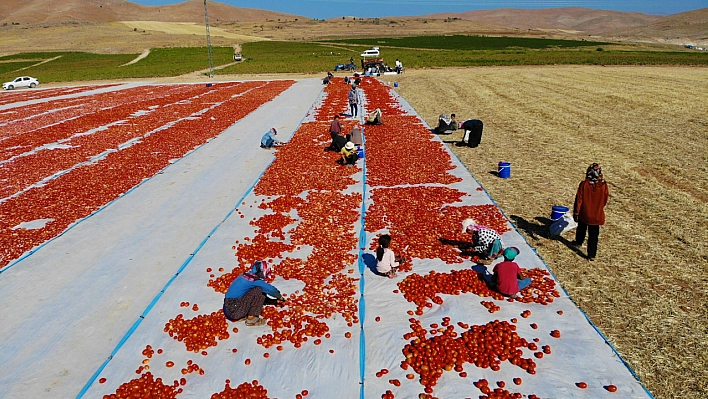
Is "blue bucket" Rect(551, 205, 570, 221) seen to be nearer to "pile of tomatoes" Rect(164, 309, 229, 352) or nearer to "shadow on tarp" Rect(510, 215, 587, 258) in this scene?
"shadow on tarp" Rect(510, 215, 587, 258)

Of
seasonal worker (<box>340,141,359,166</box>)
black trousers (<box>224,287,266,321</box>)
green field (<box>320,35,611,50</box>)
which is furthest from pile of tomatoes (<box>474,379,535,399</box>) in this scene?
green field (<box>320,35,611,50</box>)

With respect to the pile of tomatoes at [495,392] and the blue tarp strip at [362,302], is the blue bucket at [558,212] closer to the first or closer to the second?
the blue tarp strip at [362,302]

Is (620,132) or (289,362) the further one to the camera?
(620,132)

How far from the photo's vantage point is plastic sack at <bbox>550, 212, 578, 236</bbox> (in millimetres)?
10953

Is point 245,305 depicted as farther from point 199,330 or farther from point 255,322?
point 199,330

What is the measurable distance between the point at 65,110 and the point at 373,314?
37.8 m

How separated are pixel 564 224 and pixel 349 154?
874 centimetres

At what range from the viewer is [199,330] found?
7879mm

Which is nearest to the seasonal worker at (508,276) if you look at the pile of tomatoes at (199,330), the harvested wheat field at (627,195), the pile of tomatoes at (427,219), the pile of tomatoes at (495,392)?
the harvested wheat field at (627,195)

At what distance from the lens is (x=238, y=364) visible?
715cm

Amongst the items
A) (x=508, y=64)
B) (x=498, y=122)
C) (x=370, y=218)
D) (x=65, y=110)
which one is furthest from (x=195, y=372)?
(x=508, y=64)

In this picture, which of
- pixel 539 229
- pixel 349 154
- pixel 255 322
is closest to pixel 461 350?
pixel 255 322

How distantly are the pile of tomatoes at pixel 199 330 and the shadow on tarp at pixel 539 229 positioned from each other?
7.99 m

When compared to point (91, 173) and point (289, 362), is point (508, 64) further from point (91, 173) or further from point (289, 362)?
point (289, 362)
